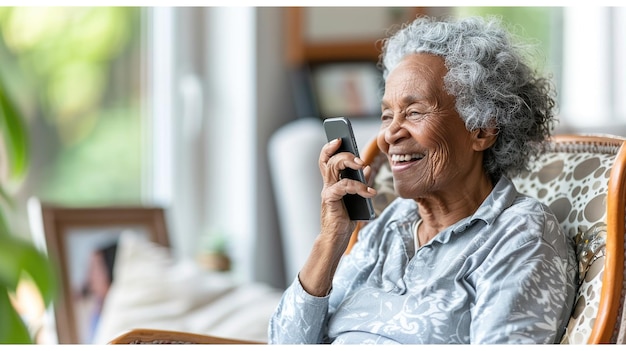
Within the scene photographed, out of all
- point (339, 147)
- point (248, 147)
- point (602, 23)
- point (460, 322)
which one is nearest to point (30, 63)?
point (248, 147)

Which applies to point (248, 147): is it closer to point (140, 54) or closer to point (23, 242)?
point (140, 54)

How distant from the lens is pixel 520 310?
1352 millimetres

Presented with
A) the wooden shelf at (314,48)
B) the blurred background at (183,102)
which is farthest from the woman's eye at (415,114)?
the wooden shelf at (314,48)

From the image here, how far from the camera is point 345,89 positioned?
153 inches

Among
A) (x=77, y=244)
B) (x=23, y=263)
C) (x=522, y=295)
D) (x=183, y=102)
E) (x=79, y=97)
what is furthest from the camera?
(x=183, y=102)

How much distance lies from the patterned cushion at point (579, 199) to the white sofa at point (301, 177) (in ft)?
3.60

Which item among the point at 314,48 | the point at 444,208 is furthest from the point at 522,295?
the point at 314,48

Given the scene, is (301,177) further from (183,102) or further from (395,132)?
(395,132)

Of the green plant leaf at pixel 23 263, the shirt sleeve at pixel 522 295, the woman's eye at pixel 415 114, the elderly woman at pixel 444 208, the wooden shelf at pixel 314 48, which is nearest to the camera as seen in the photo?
the green plant leaf at pixel 23 263

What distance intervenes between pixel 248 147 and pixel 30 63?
951mm

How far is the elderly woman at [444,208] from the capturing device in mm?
1449

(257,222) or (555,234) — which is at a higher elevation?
(555,234)

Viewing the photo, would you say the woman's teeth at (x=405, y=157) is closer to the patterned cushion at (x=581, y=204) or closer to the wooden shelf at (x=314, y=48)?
the patterned cushion at (x=581, y=204)

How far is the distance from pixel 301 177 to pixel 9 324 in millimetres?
2154
